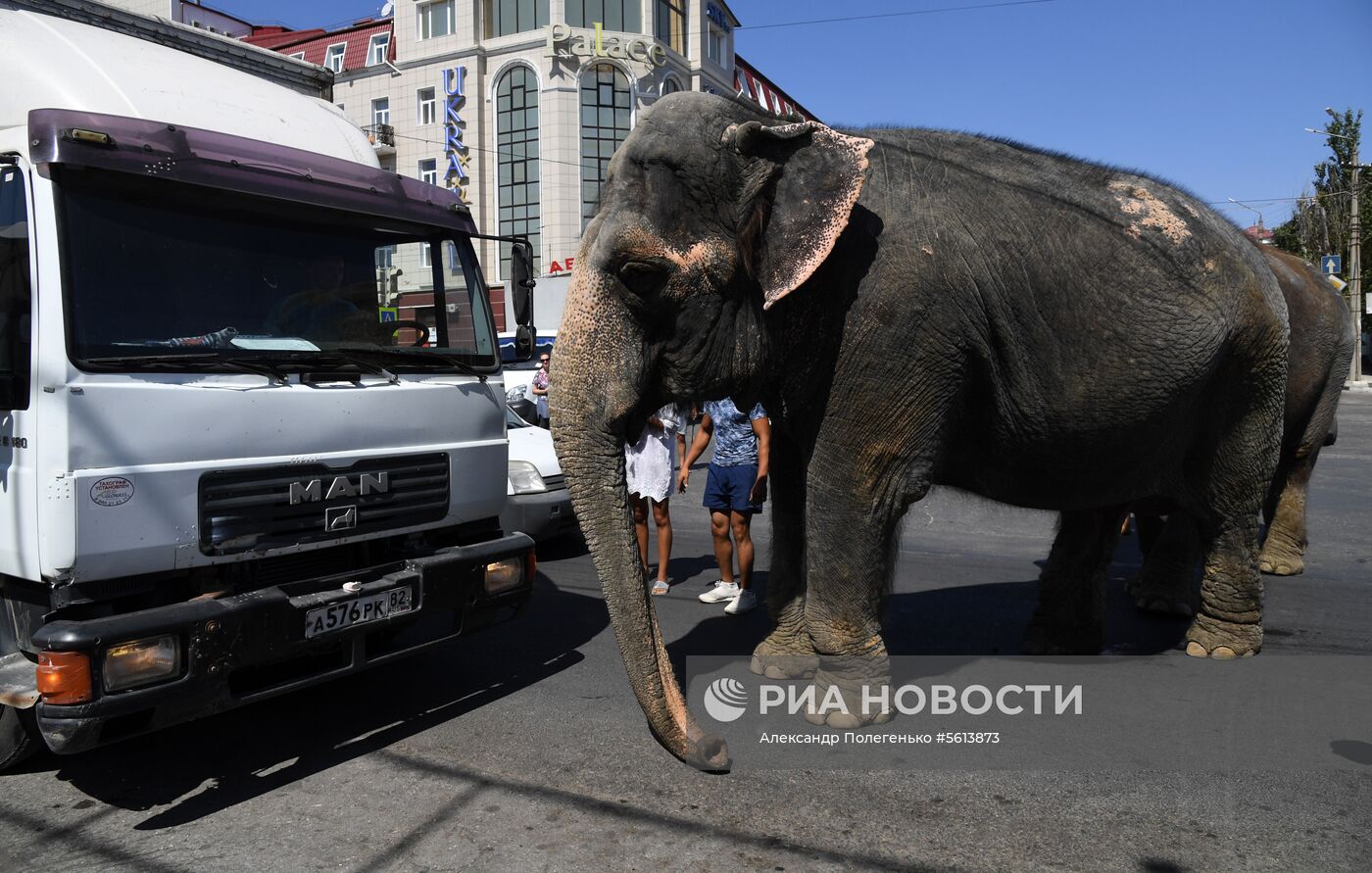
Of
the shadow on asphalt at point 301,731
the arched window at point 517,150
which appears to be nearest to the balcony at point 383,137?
the arched window at point 517,150

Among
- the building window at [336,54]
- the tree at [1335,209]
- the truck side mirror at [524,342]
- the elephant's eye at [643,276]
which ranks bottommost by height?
the truck side mirror at [524,342]

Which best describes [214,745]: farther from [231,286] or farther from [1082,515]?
[1082,515]

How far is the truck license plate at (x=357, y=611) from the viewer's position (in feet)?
13.5

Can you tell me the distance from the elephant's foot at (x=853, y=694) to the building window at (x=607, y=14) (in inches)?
1466

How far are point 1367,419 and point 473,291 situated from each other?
2151 centimetres

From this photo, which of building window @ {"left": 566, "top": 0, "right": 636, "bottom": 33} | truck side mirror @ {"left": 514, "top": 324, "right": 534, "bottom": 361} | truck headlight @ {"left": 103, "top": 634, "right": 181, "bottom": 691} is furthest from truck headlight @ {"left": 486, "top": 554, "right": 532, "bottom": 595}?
building window @ {"left": 566, "top": 0, "right": 636, "bottom": 33}

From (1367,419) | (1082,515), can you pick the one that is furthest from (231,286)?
(1367,419)

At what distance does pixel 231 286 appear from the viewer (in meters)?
4.23

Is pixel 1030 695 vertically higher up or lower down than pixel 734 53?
lower down

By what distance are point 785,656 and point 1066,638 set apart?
5.20 ft

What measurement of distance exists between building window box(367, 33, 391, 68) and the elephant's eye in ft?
138

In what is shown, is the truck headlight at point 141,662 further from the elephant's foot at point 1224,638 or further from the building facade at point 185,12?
the building facade at point 185,12

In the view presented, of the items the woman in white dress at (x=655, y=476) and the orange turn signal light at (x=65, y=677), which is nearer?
the orange turn signal light at (x=65, y=677)

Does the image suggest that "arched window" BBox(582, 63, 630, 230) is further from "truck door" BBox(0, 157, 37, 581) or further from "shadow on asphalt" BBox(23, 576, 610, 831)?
"truck door" BBox(0, 157, 37, 581)
